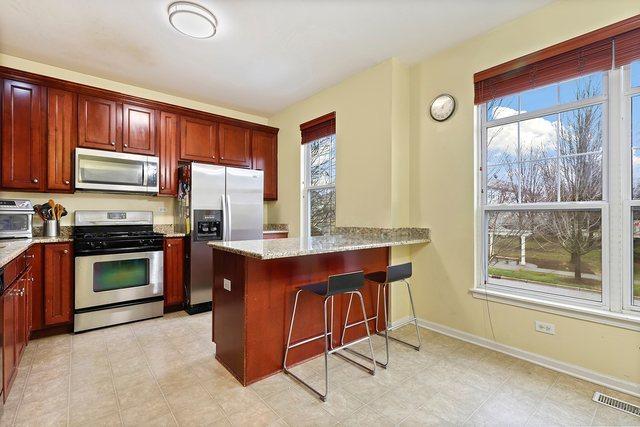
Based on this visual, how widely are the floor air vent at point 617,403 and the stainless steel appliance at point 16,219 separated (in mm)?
4734

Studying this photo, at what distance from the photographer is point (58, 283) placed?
289 centimetres

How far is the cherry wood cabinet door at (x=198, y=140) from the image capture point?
3.84 meters

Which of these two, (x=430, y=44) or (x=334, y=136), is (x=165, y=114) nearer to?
(x=334, y=136)

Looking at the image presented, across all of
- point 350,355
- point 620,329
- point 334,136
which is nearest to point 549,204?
point 620,329

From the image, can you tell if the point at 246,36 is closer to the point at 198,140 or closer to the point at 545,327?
the point at 198,140

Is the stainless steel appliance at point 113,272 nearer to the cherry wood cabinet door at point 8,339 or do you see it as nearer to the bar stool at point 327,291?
the cherry wood cabinet door at point 8,339

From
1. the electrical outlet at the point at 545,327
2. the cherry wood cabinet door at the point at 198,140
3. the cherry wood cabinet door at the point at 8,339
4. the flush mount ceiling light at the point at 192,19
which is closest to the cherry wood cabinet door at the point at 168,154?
the cherry wood cabinet door at the point at 198,140

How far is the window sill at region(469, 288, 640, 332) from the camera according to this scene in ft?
6.55

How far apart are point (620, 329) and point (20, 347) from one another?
4202 mm

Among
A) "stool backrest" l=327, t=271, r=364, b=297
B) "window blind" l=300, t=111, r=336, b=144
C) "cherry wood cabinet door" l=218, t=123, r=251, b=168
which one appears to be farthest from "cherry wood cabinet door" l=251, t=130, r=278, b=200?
"stool backrest" l=327, t=271, r=364, b=297

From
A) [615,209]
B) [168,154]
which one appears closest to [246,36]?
[168,154]

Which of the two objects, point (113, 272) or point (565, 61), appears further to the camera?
point (113, 272)

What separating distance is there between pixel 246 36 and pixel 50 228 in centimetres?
274

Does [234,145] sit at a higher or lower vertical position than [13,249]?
higher
